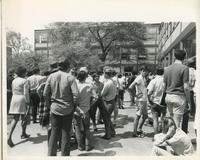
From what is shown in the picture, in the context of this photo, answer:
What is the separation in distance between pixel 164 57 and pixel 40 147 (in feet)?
4.19

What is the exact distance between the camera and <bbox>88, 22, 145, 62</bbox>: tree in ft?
11.4

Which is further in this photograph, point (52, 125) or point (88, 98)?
point (88, 98)

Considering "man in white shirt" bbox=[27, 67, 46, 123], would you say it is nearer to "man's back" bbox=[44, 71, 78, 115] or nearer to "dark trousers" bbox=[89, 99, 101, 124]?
"man's back" bbox=[44, 71, 78, 115]

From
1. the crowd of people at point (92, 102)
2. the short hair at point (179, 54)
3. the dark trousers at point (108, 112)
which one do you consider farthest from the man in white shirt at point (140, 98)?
Result: the short hair at point (179, 54)

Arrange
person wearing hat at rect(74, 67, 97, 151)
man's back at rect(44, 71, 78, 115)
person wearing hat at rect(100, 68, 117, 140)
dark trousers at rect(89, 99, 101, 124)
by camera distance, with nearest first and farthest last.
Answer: man's back at rect(44, 71, 78, 115), person wearing hat at rect(74, 67, 97, 151), person wearing hat at rect(100, 68, 117, 140), dark trousers at rect(89, 99, 101, 124)

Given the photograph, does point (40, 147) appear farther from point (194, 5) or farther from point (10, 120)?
point (194, 5)

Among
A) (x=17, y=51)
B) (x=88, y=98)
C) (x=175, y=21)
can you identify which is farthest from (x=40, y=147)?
(x=175, y=21)

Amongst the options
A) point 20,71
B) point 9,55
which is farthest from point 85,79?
point 9,55

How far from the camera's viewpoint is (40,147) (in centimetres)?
343

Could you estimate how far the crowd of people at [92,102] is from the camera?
11.0 feet

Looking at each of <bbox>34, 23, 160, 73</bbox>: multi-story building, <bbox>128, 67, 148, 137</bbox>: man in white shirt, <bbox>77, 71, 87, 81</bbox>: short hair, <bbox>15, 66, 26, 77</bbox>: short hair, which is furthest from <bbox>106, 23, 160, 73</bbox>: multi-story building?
<bbox>15, 66, 26, 77</bbox>: short hair

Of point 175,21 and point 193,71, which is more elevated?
point 175,21

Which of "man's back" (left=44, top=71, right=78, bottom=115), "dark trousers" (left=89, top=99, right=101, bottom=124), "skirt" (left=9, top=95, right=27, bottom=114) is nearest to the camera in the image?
"man's back" (left=44, top=71, right=78, bottom=115)

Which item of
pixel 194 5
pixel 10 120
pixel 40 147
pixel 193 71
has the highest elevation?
pixel 194 5
